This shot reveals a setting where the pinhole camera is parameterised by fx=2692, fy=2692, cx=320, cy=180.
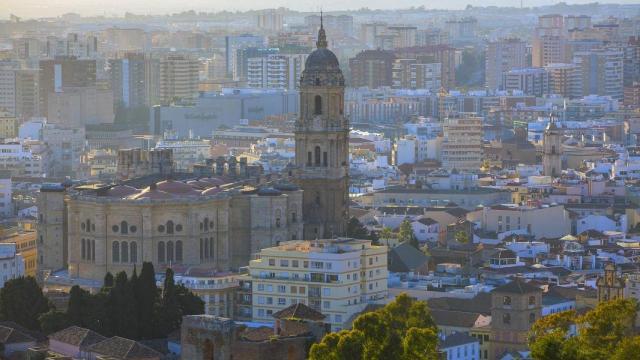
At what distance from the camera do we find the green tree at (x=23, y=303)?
61.6 metres

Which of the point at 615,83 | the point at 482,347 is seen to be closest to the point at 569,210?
the point at 482,347

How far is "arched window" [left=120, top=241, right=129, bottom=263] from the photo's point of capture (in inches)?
2741

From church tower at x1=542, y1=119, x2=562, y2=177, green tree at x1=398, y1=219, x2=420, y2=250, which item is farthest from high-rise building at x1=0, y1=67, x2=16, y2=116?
green tree at x1=398, y1=219, x2=420, y2=250

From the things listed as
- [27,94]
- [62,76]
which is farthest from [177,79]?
[62,76]

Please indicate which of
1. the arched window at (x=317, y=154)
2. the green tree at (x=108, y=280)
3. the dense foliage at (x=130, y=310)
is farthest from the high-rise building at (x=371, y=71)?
the dense foliage at (x=130, y=310)

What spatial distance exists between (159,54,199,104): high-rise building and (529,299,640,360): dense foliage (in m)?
121

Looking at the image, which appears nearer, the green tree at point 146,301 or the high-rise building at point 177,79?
the green tree at point 146,301

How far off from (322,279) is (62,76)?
104 meters

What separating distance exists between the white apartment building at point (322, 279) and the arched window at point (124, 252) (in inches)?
253

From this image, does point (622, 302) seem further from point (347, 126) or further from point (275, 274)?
point (347, 126)

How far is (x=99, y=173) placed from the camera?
115062mm

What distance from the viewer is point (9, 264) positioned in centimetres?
7062

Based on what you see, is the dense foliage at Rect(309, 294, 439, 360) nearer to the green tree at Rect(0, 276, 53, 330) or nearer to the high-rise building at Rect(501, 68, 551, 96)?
the green tree at Rect(0, 276, 53, 330)

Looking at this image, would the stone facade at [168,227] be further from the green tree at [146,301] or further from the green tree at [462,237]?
the green tree at [462,237]
